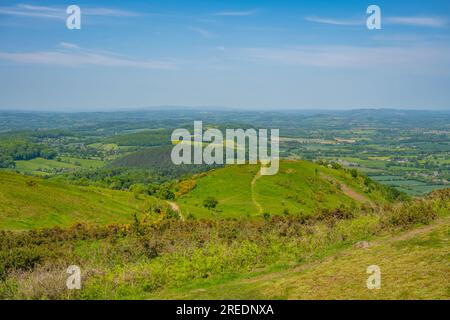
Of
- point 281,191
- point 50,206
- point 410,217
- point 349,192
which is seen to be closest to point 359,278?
point 410,217

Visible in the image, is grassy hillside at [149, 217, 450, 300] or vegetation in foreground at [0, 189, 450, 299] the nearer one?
grassy hillside at [149, 217, 450, 300]

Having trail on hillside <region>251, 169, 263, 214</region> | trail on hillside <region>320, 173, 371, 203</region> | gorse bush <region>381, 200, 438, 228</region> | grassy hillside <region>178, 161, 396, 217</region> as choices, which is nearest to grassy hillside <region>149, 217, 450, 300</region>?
gorse bush <region>381, 200, 438, 228</region>

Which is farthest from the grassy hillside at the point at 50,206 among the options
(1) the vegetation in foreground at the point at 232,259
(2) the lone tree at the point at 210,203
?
(2) the lone tree at the point at 210,203

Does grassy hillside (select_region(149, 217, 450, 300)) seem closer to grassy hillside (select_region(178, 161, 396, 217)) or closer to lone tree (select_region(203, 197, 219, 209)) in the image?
grassy hillside (select_region(178, 161, 396, 217))

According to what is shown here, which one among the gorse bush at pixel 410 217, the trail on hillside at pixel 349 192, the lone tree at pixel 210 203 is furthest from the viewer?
the trail on hillside at pixel 349 192

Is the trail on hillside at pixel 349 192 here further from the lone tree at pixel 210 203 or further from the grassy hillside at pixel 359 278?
the grassy hillside at pixel 359 278

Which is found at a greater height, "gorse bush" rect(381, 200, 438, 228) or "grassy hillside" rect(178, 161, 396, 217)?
"gorse bush" rect(381, 200, 438, 228)

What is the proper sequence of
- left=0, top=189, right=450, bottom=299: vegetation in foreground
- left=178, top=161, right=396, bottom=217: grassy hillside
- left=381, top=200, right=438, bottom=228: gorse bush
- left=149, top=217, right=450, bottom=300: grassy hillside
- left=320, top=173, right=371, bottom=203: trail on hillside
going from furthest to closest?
left=320, top=173, right=371, bottom=203: trail on hillside < left=178, top=161, right=396, bottom=217: grassy hillside < left=381, top=200, right=438, bottom=228: gorse bush < left=0, top=189, right=450, bottom=299: vegetation in foreground < left=149, top=217, right=450, bottom=300: grassy hillside

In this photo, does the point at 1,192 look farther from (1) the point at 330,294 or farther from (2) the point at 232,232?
(1) the point at 330,294
